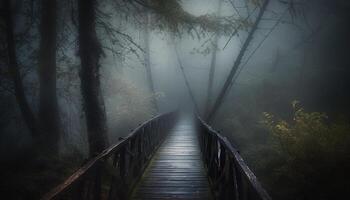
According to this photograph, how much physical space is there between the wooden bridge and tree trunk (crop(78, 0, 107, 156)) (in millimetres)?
706

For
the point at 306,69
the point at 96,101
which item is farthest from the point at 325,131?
the point at 306,69

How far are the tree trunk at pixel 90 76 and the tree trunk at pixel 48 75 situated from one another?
3233 mm

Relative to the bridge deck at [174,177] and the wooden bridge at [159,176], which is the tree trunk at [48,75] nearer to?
the wooden bridge at [159,176]

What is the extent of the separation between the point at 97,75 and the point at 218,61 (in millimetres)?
31664

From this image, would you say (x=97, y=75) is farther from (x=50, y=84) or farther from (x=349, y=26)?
(x=349, y=26)

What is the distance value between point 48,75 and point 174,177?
19.6 ft

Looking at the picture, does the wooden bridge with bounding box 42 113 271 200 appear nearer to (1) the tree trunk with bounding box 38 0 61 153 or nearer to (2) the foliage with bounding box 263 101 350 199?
(2) the foliage with bounding box 263 101 350 199

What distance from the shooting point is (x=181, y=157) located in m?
10.5

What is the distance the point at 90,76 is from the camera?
759 centimetres

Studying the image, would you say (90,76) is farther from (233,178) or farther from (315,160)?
(315,160)

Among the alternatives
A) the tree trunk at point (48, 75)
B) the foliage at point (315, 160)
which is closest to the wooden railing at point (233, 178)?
the foliage at point (315, 160)

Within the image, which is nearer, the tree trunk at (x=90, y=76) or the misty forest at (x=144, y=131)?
the misty forest at (x=144, y=131)

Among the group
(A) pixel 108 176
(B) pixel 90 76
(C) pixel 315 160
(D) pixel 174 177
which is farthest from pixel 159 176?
(C) pixel 315 160

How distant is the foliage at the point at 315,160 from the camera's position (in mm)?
7420
